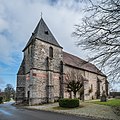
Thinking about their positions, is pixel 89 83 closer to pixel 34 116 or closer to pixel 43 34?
pixel 43 34

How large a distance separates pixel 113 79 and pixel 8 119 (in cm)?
727

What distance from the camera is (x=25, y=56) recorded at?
1332 inches

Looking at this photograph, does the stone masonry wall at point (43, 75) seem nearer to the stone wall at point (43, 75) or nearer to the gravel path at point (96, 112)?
the stone wall at point (43, 75)

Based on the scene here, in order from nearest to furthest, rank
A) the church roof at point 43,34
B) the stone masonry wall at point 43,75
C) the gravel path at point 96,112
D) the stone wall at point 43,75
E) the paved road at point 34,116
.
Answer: the paved road at point 34,116 < the gravel path at point 96,112 < the stone wall at point 43,75 < the stone masonry wall at point 43,75 < the church roof at point 43,34

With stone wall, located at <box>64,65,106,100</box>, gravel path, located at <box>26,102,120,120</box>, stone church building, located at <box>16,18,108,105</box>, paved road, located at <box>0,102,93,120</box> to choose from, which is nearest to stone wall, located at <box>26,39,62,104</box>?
stone church building, located at <box>16,18,108,105</box>

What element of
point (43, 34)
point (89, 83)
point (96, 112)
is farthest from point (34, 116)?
point (89, 83)

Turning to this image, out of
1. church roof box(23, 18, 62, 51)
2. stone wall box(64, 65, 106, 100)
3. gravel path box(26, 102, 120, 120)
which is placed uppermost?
church roof box(23, 18, 62, 51)

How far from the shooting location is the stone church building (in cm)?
2858

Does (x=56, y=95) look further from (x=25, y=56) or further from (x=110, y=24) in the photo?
(x=110, y=24)

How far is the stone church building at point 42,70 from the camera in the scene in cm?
2858

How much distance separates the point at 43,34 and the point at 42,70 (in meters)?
6.78

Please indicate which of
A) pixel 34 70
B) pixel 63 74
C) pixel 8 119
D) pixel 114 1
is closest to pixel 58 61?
pixel 63 74

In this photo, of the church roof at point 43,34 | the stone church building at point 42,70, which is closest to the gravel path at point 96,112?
the stone church building at point 42,70

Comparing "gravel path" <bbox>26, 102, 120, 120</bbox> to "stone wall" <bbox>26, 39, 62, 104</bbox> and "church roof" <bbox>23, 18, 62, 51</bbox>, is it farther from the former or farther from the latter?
"church roof" <bbox>23, 18, 62, 51</bbox>
